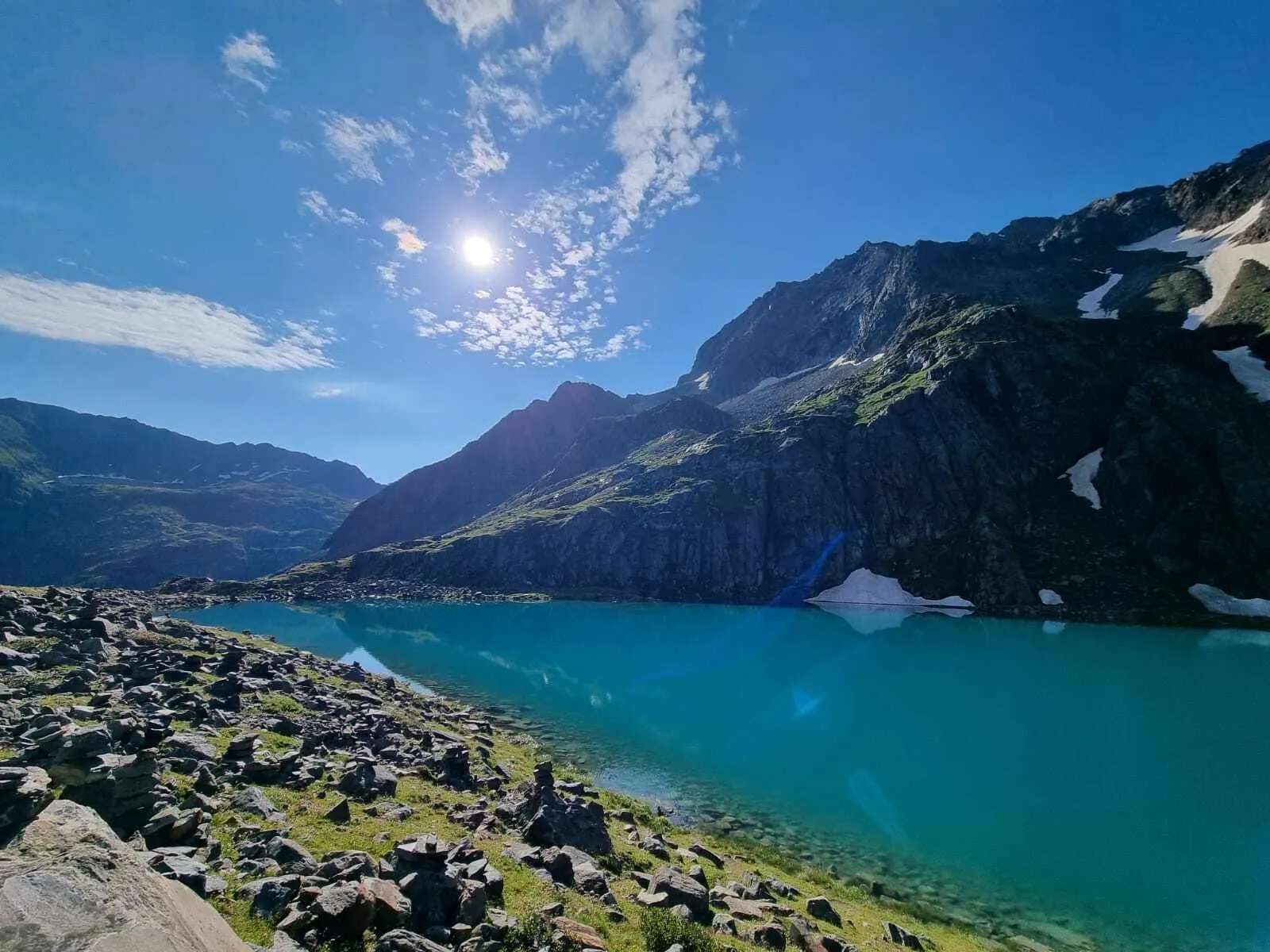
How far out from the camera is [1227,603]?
94.0 metres

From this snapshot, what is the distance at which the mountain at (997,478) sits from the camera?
349 ft

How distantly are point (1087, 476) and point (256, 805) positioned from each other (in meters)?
152

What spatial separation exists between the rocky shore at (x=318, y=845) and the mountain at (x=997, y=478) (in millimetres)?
111015

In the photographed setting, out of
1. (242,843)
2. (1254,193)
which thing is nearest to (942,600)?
(242,843)

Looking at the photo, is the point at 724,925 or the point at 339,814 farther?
the point at 339,814

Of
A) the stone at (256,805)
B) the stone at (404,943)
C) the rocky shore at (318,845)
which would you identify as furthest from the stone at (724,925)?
the stone at (256,805)

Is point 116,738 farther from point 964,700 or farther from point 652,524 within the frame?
point 652,524

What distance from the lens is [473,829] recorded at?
57.9 ft

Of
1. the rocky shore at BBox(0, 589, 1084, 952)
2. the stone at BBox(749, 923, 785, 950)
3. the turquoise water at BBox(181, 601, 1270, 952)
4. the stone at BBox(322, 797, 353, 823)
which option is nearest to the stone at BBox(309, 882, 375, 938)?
the rocky shore at BBox(0, 589, 1084, 952)

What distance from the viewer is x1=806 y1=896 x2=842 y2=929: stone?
17.0 meters

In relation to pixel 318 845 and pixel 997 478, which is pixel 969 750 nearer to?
pixel 318 845

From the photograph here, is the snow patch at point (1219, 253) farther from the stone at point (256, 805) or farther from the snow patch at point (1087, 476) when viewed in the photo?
the stone at point (256, 805)

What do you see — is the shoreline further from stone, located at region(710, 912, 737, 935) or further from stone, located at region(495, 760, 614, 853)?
stone, located at region(710, 912, 737, 935)

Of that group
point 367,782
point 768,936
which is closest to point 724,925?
point 768,936
